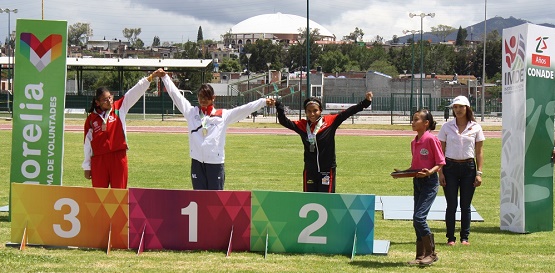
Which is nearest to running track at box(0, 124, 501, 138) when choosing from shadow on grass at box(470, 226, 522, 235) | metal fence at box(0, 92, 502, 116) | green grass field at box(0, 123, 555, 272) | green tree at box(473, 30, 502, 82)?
green grass field at box(0, 123, 555, 272)

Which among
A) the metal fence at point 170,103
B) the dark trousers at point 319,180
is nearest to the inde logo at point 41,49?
the dark trousers at point 319,180

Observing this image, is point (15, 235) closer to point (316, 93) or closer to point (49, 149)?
point (49, 149)

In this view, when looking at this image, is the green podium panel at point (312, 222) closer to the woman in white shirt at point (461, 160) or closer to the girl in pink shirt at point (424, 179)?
the girl in pink shirt at point (424, 179)

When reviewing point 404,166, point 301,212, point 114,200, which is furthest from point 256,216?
point 404,166

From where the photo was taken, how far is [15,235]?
9.75 m

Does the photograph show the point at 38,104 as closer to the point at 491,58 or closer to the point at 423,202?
the point at 423,202

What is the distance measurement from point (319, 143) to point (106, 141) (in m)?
2.41

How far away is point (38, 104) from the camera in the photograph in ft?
37.3

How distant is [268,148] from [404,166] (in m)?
6.60

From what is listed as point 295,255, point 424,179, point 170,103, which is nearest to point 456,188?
point 424,179

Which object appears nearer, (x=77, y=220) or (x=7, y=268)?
(x=7, y=268)

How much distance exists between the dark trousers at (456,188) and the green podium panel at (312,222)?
4.74ft

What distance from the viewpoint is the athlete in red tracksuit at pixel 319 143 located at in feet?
31.6

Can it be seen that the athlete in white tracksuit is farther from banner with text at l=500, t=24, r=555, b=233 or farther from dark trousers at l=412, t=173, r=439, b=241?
banner with text at l=500, t=24, r=555, b=233
